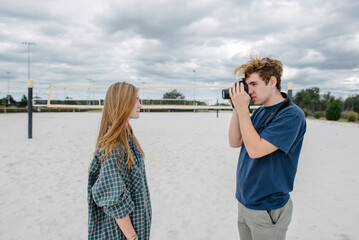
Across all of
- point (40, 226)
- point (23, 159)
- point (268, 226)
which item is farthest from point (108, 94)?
point (23, 159)

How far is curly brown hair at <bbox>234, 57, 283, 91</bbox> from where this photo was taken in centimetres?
108

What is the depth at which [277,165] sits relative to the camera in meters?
1.06

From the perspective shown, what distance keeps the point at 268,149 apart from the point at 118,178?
63cm

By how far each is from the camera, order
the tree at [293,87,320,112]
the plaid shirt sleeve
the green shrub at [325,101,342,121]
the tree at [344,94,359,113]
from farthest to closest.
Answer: the tree at [293,87,320,112] → the tree at [344,94,359,113] → the green shrub at [325,101,342,121] → the plaid shirt sleeve

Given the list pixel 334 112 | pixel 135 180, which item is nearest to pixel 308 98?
pixel 334 112

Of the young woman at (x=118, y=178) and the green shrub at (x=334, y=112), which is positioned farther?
the green shrub at (x=334, y=112)

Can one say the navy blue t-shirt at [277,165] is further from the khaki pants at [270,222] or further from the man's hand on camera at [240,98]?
the man's hand on camera at [240,98]

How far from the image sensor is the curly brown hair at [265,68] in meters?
1.08

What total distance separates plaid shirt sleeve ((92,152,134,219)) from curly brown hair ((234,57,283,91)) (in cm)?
72

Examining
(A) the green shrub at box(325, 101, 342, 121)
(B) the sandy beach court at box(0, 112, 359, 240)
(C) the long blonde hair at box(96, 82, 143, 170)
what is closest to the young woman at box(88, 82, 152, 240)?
(C) the long blonde hair at box(96, 82, 143, 170)

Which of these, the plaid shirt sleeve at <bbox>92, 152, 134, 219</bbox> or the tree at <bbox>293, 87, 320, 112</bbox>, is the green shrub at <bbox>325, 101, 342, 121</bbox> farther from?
the plaid shirt sleeve at <bbox>92, 152, 134, 219</bbox>

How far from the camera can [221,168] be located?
416 centimetres

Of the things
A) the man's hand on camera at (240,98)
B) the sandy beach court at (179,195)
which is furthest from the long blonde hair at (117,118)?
the sandy beach court at (179,195)

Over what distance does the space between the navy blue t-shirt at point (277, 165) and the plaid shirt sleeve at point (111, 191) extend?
21.9 inches
